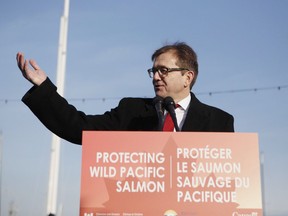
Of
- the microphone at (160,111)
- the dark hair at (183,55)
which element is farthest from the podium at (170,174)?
the dark hair at (183,55)

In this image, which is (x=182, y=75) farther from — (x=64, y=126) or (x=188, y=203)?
(x=188, y=203)

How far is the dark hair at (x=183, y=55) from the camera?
260 cm

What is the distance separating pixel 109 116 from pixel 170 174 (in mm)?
912

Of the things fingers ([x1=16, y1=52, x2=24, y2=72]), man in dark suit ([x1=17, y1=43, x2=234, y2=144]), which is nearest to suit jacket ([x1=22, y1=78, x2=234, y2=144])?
man in dark suit ([x1=17, y1=43, x2=234, y2=144])

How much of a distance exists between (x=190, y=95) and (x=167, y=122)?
1.67 ft

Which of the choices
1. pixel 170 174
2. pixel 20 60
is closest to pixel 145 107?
pixel 20 60

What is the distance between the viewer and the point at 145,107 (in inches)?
99.8

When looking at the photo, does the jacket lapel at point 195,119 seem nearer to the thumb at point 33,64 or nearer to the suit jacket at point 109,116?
the suit jacket at point 109,116

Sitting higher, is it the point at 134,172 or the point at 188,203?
the point at 134,172

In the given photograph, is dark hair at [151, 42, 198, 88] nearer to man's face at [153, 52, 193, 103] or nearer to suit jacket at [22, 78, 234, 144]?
man's face at [153, 52, 193, 103]

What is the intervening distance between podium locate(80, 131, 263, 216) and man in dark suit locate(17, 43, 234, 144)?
56cm

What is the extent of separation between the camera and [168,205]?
5.48 ft

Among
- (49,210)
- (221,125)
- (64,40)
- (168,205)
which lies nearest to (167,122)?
(221,125)

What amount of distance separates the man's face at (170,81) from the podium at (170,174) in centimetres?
74
